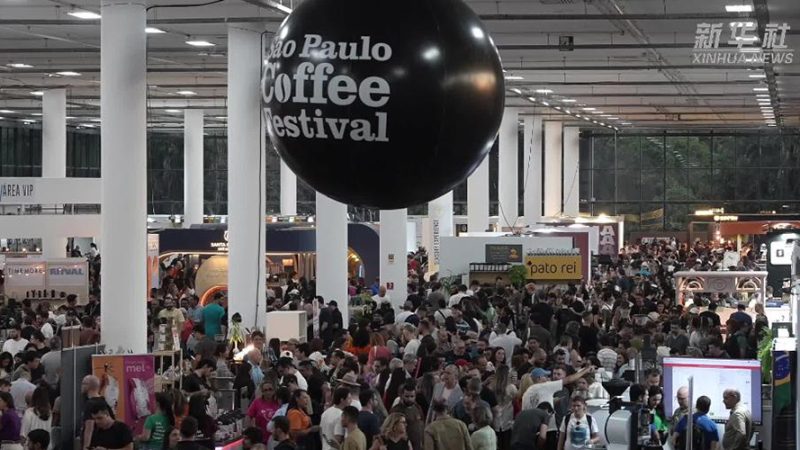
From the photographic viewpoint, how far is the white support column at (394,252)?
2425cm

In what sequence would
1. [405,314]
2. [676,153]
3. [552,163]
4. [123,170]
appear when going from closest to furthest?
[123,170] → [405,314] → [552,163] → [676,153]

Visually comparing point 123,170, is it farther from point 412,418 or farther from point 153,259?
point 153,259

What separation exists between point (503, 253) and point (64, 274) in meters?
7.24

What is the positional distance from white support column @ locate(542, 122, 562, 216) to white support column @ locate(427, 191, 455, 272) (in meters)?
12.8

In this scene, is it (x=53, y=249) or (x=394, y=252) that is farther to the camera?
(x=53, y=249)

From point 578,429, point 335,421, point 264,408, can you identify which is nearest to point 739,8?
point 578,429

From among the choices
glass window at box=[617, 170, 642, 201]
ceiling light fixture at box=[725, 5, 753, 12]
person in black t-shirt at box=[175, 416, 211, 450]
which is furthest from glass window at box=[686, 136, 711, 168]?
person in black t-shirt at box=[175, 416, 211, 450]

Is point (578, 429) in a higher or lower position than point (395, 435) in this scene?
lower

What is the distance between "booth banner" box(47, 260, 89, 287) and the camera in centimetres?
2050

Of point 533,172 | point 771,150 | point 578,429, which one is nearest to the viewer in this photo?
point 578,429

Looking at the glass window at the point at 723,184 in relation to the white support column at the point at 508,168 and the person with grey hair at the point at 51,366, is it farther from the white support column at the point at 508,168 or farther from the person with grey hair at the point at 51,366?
the person with grey hair at the point at 51,366

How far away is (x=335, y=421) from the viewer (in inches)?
337

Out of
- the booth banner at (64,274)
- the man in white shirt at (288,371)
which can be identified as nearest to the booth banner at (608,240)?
the booth banner at (64,274)

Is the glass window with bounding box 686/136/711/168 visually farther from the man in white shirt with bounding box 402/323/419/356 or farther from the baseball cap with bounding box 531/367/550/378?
the baseball cap with bounding box 531/367/550/378
